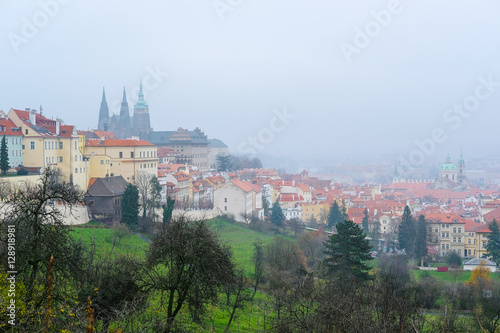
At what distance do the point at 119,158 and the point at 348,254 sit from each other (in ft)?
70.7

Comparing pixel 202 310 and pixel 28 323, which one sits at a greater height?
pixel 28 323

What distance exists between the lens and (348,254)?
25.4m

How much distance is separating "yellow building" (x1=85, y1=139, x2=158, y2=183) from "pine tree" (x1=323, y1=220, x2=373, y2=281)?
18.9m

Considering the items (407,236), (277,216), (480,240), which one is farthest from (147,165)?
(480,240)

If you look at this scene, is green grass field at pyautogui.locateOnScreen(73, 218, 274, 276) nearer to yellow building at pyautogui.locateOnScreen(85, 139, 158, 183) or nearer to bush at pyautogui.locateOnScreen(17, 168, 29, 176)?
bush at pyautogui.locateOnScreen(17, 168, 29, 176)

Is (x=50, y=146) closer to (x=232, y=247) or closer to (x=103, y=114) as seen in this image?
(x=232, y=247)

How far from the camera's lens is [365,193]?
9512cm

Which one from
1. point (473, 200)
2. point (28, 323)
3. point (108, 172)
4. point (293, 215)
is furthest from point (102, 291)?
point (473, 200)

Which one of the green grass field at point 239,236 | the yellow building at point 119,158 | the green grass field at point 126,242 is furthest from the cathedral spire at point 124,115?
the green grass field at point 126,242

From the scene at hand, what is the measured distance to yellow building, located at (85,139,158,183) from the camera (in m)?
39.5

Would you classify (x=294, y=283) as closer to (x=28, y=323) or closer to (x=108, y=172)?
(x=28, y=323)

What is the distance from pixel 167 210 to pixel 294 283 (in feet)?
46.0

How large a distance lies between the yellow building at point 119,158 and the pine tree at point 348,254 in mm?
18935

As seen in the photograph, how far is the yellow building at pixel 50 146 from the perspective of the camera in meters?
35.2
